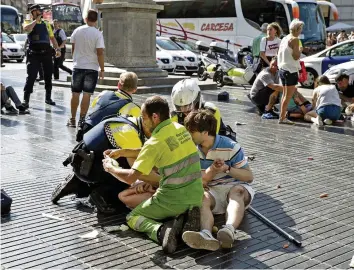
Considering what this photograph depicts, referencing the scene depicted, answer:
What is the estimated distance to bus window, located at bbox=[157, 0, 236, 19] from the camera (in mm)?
28594

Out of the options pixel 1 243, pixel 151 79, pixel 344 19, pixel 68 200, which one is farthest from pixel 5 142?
pixel 344 19

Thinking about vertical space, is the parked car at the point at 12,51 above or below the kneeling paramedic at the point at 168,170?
below

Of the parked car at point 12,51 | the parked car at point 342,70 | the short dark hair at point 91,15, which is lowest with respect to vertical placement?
the parked car at point 12,51

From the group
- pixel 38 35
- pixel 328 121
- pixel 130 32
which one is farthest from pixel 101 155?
pixel 130 32

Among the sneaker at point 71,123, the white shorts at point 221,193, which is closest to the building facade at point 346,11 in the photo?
the sneaker at point 71,123

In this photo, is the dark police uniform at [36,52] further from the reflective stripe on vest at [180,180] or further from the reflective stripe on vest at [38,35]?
the reflective stripe on vest at [180,180]

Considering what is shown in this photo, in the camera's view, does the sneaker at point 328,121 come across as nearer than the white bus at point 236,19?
Yes

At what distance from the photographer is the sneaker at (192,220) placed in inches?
173

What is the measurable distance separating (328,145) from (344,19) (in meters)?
36.5

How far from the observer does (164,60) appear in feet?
75.6

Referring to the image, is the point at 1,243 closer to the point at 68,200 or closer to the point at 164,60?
the point at 68,200

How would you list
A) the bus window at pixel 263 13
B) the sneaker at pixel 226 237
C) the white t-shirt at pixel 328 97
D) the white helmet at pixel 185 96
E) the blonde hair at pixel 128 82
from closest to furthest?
the sneaker at pixel 226 237 → the white helmet at pixel 185 96 → the blonde hair at pixel 128 82 → the white t-shirt at pixel 328 97 → the bus window at pixel 263 13

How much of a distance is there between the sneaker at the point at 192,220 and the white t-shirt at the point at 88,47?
18.4 feet

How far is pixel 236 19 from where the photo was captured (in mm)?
28125
